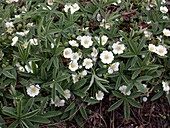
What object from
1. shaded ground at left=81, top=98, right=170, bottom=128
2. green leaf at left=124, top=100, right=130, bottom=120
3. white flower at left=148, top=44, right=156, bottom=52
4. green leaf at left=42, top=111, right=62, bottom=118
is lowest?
shaded ground at left=81, top=98, right=170, bottom=128

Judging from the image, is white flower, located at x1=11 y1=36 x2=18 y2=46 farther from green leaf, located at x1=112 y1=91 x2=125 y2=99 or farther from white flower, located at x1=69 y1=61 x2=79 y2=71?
green leaf, located at x1=112 y1=91 x2=125 y2=99

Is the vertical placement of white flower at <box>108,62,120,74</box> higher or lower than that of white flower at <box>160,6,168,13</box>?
lower

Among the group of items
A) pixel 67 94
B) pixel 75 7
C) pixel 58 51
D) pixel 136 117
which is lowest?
pixel 136 117

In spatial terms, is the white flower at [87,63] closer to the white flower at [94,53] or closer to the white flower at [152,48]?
the white flower at [94,53]

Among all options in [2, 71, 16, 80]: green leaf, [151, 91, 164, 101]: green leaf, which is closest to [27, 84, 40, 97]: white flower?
[2, 71, 16, 80]: green leaf

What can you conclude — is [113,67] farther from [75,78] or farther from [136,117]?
[136,117]

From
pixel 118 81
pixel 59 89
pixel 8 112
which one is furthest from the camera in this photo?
pixel 118 81

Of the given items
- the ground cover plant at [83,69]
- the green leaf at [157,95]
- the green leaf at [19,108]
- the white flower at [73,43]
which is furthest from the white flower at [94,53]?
the green leaf at [19,108]

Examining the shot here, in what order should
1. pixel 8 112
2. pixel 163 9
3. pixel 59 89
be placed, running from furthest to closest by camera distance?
1. pixel 163 9
2. pixel 59 89
3. pixel 8 112

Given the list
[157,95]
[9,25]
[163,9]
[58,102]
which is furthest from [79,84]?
[163,9]
